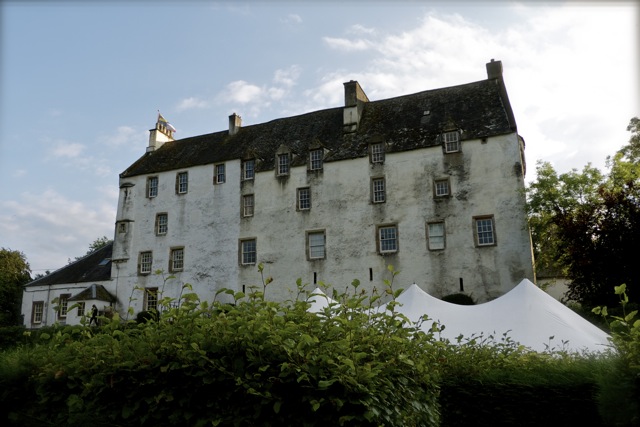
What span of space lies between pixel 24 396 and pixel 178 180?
32801mm

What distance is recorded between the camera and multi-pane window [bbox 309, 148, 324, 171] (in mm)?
32469

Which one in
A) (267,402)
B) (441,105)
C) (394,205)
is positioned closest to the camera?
(267,402)

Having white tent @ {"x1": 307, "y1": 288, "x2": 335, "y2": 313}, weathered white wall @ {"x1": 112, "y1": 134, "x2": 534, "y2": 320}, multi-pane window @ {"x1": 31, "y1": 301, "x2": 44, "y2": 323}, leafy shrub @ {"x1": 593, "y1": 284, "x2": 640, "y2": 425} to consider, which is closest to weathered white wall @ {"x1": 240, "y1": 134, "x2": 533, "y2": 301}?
weathered white wall @ {"x1": 112, "y1": 134, "x2": 534, "y2": 320}

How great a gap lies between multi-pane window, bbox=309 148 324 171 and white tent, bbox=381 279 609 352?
54.2 feet

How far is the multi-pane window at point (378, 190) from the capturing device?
1195 inches

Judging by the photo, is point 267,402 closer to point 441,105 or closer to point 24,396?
point 24,396

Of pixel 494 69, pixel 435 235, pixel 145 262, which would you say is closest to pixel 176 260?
pixel 145 262

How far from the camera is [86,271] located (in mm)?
39250

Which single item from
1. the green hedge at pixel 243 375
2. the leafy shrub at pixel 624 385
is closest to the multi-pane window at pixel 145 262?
the green hedge at pixel 243 375

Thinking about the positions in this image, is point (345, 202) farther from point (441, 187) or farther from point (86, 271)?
point (86, 271)

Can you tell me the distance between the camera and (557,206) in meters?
28.8

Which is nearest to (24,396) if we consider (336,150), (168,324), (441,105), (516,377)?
(168,324)

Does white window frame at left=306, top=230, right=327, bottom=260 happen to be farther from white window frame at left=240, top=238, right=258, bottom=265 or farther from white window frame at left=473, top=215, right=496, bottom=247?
white window frame at left=473, top=215, right=496, bottom=247

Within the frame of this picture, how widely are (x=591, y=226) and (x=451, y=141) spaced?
28.5ft
